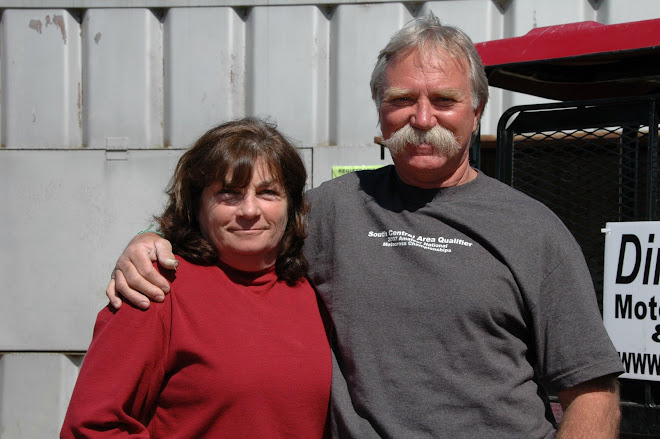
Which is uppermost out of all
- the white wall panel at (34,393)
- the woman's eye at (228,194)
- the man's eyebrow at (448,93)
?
the man's eyebrow at (448,93)

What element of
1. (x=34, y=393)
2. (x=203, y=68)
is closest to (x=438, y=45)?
(x=203, y=68)

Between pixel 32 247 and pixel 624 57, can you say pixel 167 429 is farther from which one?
pixel 32 247

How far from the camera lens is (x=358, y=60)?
3.63m

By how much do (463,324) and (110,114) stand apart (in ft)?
A: 9.01

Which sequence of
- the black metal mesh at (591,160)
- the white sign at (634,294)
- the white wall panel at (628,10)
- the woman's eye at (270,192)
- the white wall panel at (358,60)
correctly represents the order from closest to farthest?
the woman's eye at (270,192)
the white sign at (634,294)
the black metal mesh at (591,160)
the white wall panel at (628,10)
the white wall panel at (358,60)

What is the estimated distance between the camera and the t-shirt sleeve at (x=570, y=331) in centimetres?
155

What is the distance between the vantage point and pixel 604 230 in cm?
203

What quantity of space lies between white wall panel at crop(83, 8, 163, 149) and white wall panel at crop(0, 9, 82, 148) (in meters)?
0.10

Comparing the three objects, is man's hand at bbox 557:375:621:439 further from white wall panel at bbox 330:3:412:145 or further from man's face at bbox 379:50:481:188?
white wall panel at bbox 330:3:412:145

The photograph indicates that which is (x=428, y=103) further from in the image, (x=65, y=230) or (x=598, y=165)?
(x=65, y=230)

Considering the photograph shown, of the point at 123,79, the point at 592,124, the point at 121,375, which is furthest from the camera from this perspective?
the point at 123,79

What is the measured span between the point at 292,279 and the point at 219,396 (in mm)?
381

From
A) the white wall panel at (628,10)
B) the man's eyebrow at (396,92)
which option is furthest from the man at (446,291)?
the white wall panel at (628,10)

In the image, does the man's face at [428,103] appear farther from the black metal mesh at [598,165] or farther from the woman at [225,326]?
the black metal mesh at [598,165]
